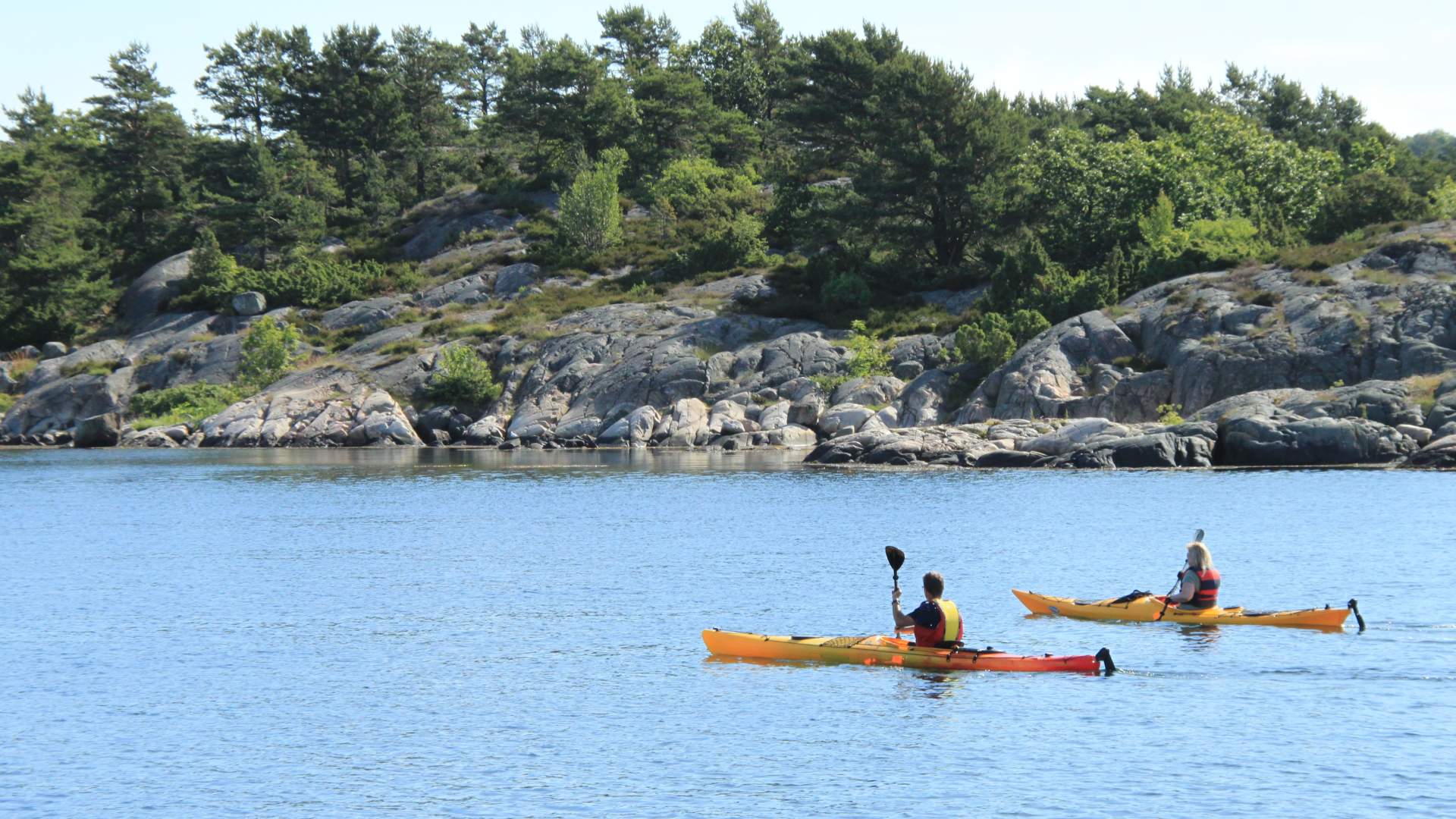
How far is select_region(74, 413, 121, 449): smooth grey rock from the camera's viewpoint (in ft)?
314

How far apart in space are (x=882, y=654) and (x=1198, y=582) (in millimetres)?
7311

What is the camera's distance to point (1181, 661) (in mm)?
26203

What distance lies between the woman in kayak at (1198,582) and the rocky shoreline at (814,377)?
113 ft

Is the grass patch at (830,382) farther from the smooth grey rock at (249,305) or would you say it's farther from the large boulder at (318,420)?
the smooth grey rock at (249,305)

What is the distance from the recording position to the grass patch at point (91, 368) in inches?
4063

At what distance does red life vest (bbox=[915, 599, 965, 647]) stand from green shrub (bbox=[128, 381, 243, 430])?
3189 inches

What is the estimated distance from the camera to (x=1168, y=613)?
2939cm

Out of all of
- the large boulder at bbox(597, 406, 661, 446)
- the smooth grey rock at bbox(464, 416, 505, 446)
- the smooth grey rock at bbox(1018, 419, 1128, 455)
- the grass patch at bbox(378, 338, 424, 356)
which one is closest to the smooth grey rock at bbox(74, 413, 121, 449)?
the grass patch at bbox(378, 338, 424, 356)

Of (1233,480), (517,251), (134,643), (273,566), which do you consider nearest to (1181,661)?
(134,643)

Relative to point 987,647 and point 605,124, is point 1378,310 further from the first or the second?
point 605,124

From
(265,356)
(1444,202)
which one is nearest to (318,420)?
(265,356)

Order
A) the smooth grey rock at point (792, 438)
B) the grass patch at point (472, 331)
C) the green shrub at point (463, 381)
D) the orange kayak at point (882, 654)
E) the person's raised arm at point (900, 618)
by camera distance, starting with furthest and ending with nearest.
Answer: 1. the grass patch at point (472, 331)
2. the green shrub at point (463, 381)
3. the smooth grey rock at point (792, 438)
4. the person's raised arm at point (900, 618)
5. the orange kayak at point (882, 654)

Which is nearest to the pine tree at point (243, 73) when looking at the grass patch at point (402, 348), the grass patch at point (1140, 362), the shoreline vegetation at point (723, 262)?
→ the shoreline vegetation at point (723, 262)

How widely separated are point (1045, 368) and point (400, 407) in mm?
42567
